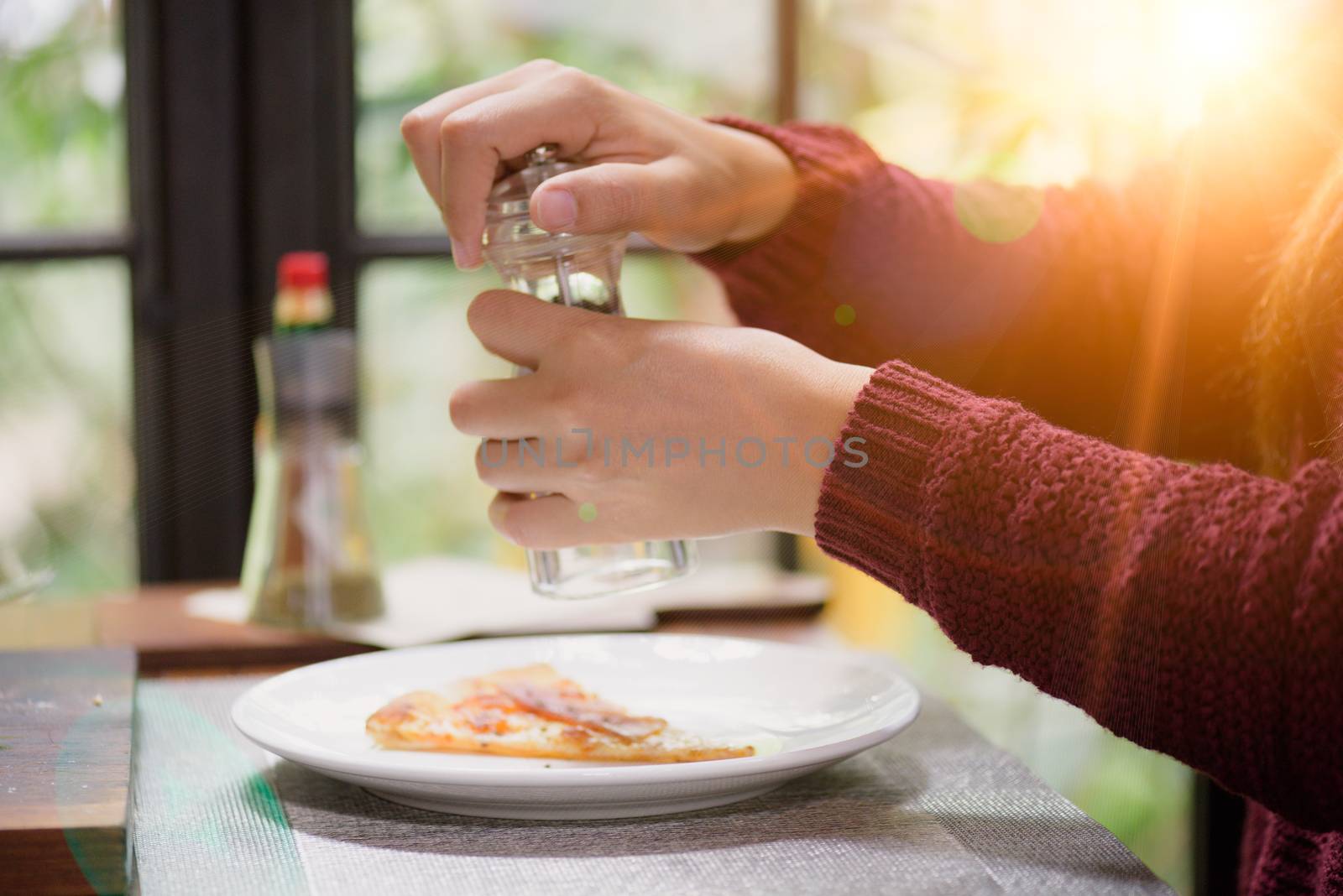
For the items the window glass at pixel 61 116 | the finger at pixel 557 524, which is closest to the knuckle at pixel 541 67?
the finger at pixel 557 524

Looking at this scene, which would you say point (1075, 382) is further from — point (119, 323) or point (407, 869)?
point (119, 323)

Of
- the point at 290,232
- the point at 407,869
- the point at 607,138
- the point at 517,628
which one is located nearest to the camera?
the point at 407,869

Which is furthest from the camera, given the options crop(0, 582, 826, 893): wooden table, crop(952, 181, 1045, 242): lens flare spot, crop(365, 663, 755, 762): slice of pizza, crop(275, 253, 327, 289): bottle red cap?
crop(275, 253, 327, 289): bottle red cap

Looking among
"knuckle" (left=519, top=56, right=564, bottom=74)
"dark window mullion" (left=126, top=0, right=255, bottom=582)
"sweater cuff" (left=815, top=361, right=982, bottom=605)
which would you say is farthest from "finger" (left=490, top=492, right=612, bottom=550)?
"dark window mullion" (left=126, top=0, right=255, bottom=582)

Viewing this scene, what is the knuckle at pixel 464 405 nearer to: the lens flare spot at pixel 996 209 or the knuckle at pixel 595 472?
the knuckle at pixel 595 472

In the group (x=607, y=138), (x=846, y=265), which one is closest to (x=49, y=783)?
(x=607, y=138)

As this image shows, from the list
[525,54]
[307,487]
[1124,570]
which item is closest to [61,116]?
[525,54]

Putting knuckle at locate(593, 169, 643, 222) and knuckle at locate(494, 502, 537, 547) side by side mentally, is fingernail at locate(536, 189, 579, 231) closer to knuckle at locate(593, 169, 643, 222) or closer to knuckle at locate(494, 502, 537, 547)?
knuckle at locate(593, 169, 643, 222)
